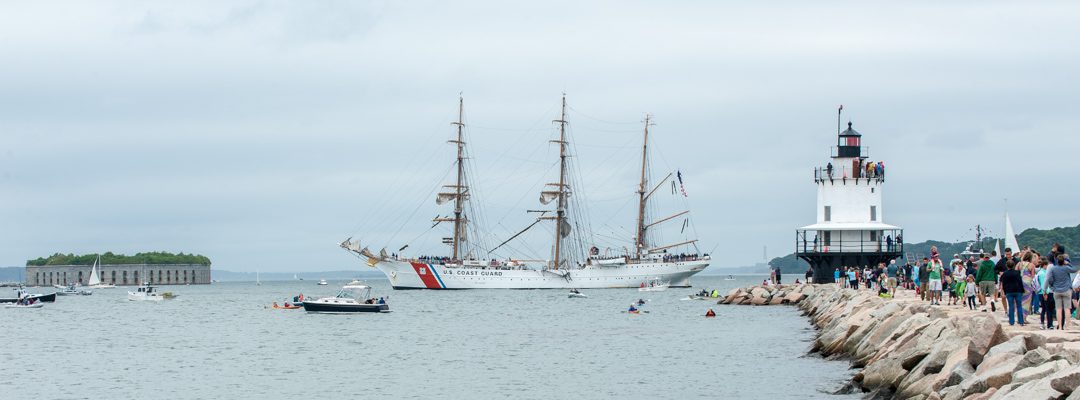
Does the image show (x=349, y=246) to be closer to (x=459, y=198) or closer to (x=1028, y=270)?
(x=459, y=198)

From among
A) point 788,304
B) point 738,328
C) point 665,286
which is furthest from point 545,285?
point 738,328

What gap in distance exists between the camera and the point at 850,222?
73.6 m

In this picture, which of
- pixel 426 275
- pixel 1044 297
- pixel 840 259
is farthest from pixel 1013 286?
pixel 426 275

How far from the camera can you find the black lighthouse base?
72750mm

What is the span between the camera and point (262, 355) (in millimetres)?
43969

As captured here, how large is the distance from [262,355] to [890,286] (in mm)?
21853

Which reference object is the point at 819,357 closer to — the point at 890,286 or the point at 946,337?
the point at 890,286

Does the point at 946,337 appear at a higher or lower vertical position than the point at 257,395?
higher

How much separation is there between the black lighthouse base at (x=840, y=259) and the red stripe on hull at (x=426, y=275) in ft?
169

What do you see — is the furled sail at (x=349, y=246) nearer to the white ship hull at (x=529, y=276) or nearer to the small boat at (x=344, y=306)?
the white ship hull at (x=529, y=276)

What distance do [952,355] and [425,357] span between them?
930 inches

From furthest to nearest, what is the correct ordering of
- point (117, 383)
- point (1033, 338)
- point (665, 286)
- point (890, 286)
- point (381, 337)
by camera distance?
point (665, 286), point (381, 337), point (890, 286), point (117, 383), point (1033, 338)

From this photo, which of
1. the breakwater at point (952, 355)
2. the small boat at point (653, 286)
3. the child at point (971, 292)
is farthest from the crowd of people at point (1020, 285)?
the small boat at point (653, 286)

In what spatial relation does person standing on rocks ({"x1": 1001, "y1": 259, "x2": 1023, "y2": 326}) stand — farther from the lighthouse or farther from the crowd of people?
the lighthouse
